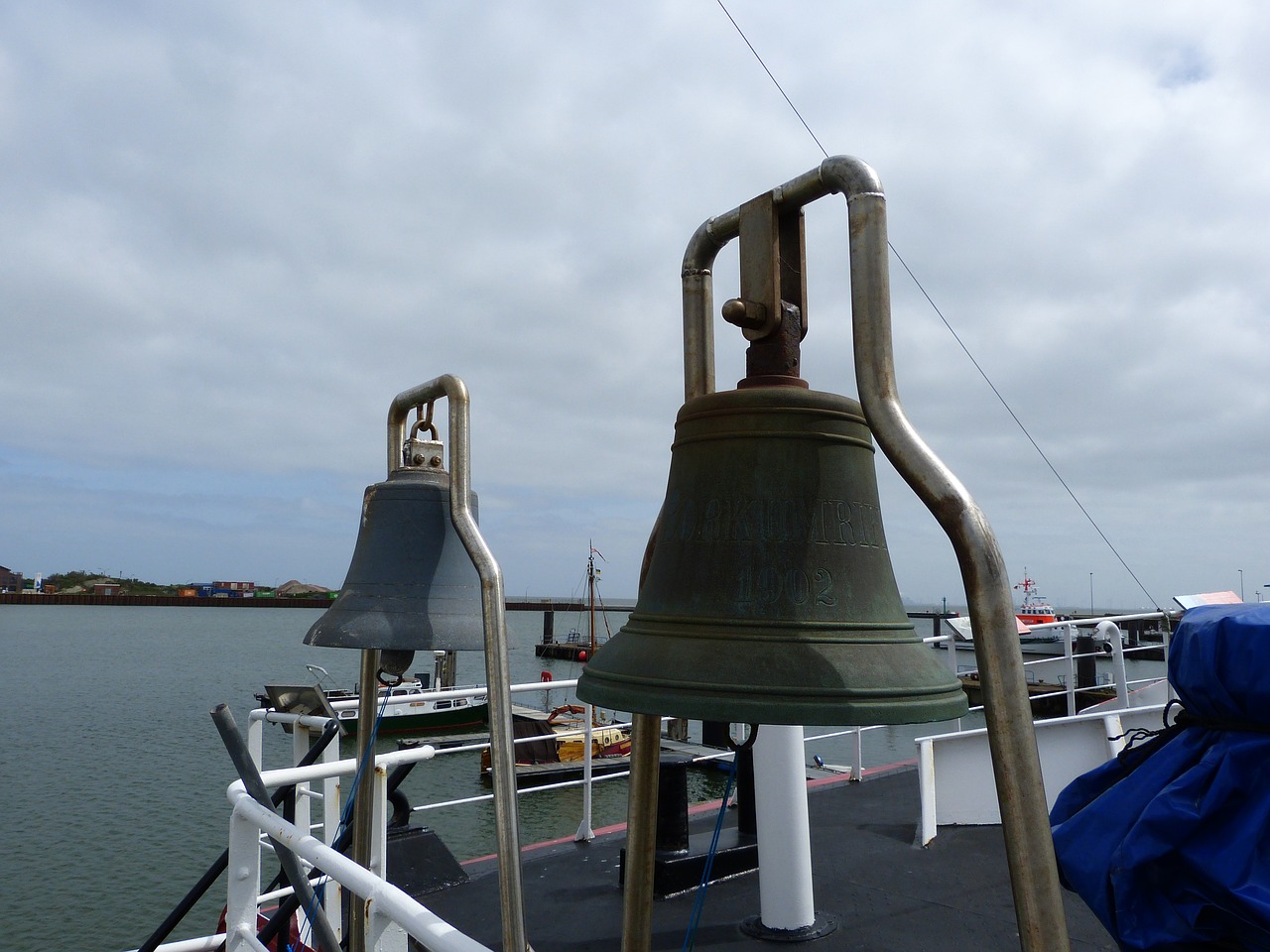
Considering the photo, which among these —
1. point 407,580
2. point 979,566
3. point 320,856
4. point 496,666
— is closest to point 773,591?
point 979,566

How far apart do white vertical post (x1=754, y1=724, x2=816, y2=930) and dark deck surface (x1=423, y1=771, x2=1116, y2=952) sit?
6.3 inches

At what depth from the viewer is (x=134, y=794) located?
22.4m

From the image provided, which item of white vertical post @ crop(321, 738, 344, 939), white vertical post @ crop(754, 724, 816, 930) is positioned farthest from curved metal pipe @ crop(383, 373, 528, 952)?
white vertical post @ crop(321, 738, 344, 939)

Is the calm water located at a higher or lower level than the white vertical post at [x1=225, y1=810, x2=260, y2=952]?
lower

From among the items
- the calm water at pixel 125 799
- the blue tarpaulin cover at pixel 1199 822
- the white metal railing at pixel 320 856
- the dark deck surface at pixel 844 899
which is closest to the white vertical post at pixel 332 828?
Answer: the white metal railing at pixel 320 856

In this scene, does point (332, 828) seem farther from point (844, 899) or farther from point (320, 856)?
point (844, 899)

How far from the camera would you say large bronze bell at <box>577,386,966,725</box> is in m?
1.42

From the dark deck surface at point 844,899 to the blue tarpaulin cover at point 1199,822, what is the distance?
293cm

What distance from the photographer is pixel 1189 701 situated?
1629mm

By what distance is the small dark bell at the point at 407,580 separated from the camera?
9.91ft

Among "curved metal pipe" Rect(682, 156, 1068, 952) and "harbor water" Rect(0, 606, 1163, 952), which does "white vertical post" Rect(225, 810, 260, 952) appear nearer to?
"curved metal pipe" Rect(682, 156, 1068, 952)

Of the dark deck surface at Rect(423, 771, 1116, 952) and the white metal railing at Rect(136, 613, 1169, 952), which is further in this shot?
the dark deck surface at Rect(423, 771, 1116, 952)

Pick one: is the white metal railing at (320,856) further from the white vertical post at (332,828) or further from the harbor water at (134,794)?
the harbor water at (134,794)

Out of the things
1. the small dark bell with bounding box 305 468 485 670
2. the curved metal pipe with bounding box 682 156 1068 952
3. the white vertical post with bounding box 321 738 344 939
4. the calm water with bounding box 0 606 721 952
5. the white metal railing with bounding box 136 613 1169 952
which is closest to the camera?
the curved metal pipe with bounding box 682 156 1068 952
